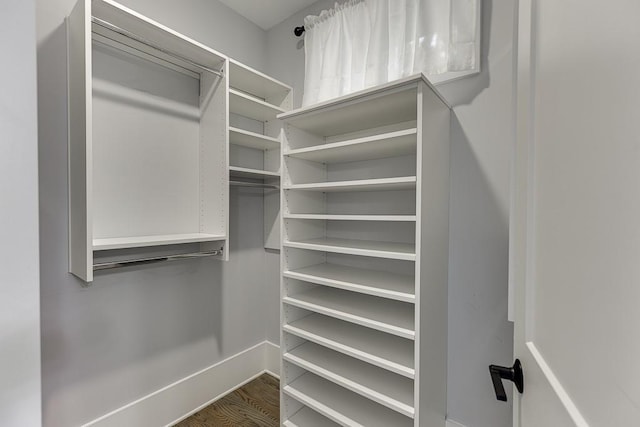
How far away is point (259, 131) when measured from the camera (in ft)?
7.41

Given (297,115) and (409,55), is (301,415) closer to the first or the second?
(297,115)

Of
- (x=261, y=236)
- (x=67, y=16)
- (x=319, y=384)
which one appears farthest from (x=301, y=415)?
(x=67, y=16)

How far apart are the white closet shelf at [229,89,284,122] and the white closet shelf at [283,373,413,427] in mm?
1783

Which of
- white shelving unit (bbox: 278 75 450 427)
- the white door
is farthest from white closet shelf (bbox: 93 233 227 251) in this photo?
the white door

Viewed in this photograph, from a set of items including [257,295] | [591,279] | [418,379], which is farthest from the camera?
[257,295]

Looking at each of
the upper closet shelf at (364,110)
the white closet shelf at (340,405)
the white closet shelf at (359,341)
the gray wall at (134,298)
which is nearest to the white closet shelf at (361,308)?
the white closet shelf at (359,341)

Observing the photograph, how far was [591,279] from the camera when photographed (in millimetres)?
379

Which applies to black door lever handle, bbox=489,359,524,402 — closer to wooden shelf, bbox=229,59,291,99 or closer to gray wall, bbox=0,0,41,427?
gray wall, bbox=0,0,41,427

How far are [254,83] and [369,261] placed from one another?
4.88 feet

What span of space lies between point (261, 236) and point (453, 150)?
154cm

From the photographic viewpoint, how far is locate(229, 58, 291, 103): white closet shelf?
5.98 ft

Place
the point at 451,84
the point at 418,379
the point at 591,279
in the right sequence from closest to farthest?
1. the point at 591,279
2. the point at 418,379
3. the point at 451,84

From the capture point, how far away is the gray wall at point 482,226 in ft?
4.34

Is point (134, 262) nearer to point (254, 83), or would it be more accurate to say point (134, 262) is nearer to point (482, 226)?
point (254, 83)
